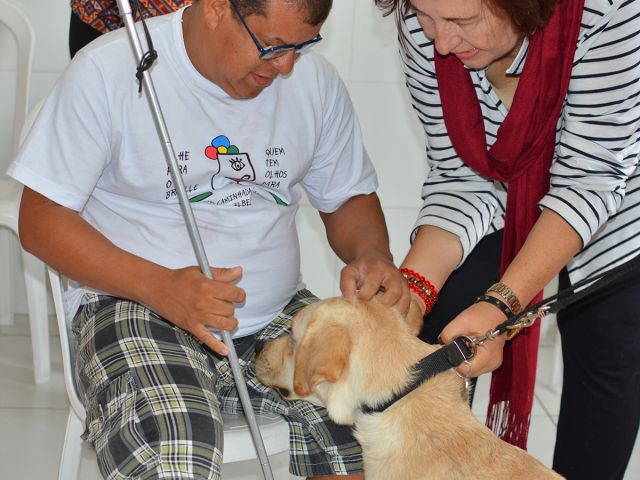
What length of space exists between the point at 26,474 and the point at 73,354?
86 cm

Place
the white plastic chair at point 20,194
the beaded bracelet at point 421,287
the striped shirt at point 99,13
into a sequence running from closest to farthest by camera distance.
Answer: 1. the beaded bracelet at point 421,287
2. the striped shirt at point 99,13
3. the white plastic chair at point 20,194

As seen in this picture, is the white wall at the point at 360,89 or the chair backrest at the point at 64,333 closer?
the chair backrest at the point at 64,333

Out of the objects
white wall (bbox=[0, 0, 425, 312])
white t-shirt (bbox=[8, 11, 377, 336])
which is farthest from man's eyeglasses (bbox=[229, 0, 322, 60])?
white wall (bbox=[0, 0, 425, 312])

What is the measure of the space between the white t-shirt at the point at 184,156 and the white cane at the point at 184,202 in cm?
10

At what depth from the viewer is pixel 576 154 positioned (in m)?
2.02

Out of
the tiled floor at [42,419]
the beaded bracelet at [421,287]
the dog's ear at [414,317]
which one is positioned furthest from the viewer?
the tiled floor at [42,419]

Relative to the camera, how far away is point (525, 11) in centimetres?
185

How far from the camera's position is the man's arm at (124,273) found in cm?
178

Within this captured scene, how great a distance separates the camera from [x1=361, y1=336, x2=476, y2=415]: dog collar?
1792 millimetres

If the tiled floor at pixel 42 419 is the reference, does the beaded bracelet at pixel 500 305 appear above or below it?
above

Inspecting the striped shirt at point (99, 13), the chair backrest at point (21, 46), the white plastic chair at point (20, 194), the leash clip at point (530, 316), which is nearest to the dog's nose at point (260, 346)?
the leash clip at point (530, 316)

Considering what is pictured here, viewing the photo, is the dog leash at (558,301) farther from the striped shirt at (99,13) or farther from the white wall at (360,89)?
the white wall at (360,89)

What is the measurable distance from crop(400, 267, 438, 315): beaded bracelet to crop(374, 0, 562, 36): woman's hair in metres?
0.61

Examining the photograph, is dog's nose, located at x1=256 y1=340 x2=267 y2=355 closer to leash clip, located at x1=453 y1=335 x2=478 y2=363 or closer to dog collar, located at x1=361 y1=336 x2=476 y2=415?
dog collar, located at x1=361 y1=336 x2=476 y2=415
